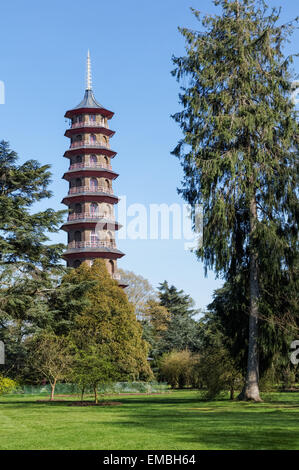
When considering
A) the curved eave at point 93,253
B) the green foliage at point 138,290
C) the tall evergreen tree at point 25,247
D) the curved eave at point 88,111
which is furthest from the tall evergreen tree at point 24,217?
the green foliage at point 138,290

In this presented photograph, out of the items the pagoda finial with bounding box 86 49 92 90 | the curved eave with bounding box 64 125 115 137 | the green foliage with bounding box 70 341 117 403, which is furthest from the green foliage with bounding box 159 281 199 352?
the green foliage with bounding box 70 341 117 403

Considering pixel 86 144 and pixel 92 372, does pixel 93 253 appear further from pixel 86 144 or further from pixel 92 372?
pixel 92 372

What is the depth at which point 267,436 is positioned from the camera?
962 cm

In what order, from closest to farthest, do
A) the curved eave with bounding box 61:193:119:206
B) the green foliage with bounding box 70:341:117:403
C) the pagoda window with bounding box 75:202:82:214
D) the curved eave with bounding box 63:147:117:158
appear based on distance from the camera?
the green foliage with bounding box 70:341:117:403
the curved eave with bounding box 61:193:119:206
the pagoda window with bounding box 75:202:82:214
the curved eave with bounding box 63:147:117:158

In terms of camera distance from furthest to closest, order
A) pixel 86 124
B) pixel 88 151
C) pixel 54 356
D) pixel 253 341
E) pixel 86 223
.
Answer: pixel 86 124, pixel 88 151, pixel 86 223, pixel 54 356, pixel 253 341

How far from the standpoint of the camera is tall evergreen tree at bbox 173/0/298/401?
20109 millimetres

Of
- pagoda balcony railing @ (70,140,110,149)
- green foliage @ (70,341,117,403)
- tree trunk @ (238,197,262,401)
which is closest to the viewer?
tree trunk @ (238,197,262,401)

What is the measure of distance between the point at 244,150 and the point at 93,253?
1036 inches

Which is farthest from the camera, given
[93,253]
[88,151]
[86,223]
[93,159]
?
[93,159]

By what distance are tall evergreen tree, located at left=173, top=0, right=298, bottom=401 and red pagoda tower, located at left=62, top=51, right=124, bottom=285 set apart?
25.2m

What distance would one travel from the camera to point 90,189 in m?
48.1

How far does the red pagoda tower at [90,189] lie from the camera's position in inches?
1822

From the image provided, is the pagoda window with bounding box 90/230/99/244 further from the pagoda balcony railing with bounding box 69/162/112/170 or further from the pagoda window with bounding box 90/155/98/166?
the pagoda window with bounding box 90/155/98/166

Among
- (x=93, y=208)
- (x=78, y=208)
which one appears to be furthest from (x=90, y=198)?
(x=78, y=208)
